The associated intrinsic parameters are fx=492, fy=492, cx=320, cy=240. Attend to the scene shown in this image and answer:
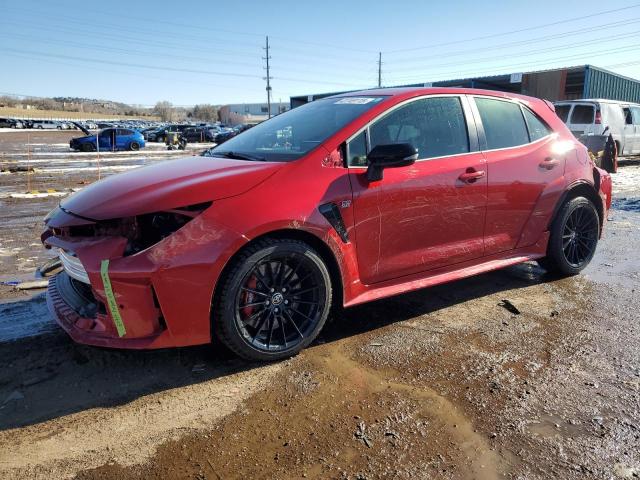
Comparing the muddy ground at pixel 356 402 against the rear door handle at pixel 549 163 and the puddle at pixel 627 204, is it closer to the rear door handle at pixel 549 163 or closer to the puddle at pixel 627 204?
the rear door handle at pixel 549 163

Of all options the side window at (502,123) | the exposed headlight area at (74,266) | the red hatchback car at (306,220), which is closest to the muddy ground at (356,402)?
the red hatchback car at (306,220)

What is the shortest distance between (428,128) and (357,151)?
0.73 meters

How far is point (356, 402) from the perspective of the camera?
2.62 m

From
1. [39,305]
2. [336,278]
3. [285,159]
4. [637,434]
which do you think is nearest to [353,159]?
[285,159]

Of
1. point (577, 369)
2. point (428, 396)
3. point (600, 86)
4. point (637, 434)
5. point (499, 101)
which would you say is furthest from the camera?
point (600, 86)

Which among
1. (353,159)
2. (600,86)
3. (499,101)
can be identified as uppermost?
(600,86)

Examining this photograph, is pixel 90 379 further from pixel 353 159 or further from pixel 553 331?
pixel 553 331

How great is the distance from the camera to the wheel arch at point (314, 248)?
Result: 278cm

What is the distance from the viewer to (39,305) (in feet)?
12.7

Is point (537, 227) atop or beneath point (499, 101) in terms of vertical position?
beneath

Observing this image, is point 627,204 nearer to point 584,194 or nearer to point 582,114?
point 584,194

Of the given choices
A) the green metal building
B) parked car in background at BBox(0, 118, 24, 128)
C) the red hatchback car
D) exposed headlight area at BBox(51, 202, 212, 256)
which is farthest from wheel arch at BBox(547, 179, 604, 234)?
parked car in background at BBox(0, 118, 24, 128)

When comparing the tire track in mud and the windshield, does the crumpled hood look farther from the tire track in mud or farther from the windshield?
the tire track in mud

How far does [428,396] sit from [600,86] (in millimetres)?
27395
